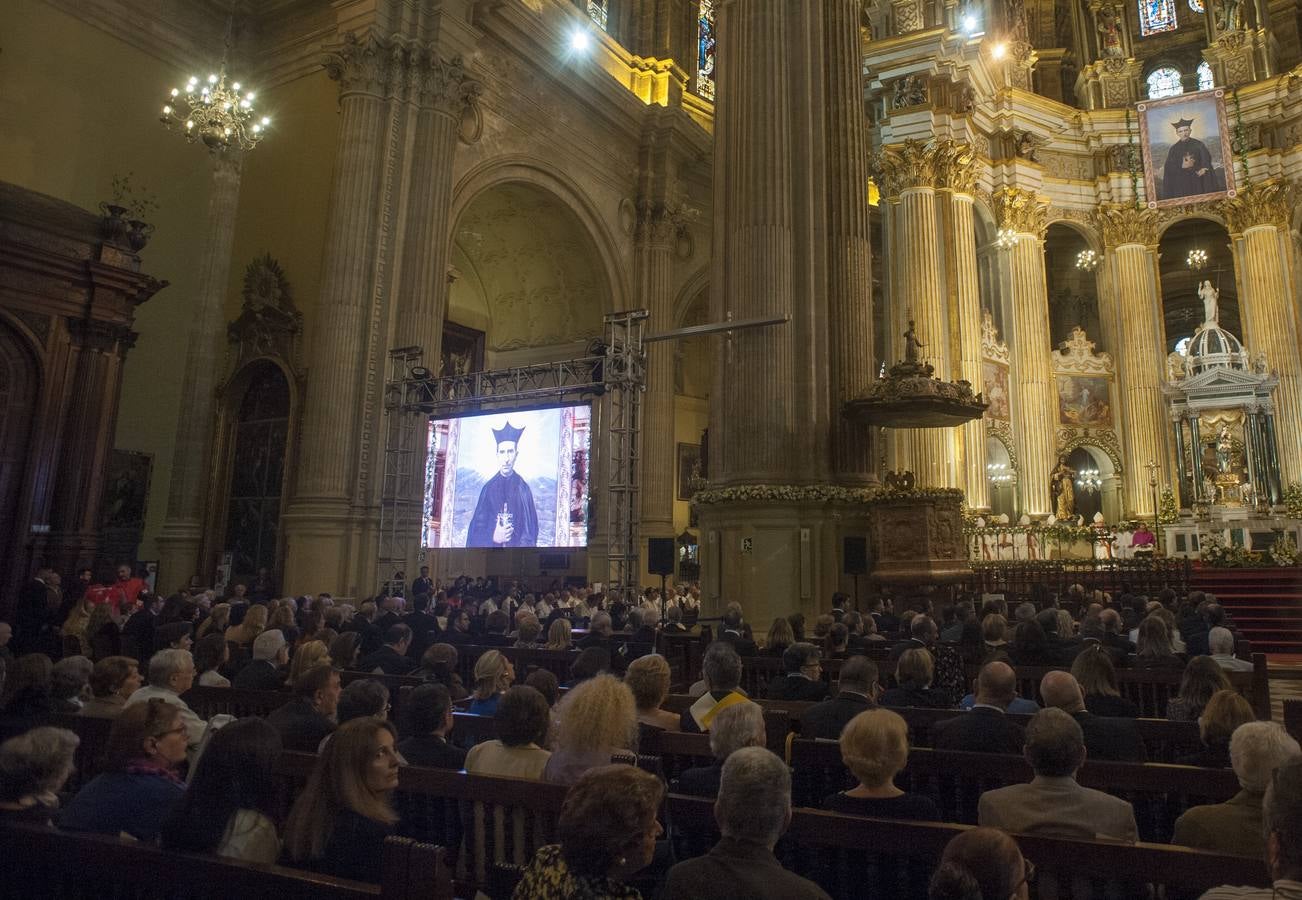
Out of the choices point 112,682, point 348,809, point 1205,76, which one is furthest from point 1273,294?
point 348,809

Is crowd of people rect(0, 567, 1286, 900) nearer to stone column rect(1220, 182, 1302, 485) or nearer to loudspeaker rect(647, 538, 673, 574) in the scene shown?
loudspeaker rect(647, 538, 673, 574)

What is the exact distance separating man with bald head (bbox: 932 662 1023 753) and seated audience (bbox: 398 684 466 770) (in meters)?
2.10

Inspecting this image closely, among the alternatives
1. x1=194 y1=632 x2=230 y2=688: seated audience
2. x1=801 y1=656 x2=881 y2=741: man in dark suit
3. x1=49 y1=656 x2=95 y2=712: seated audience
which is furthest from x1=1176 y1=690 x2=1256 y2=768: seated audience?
x1=194 y1=632 x2=230 y2=688: seated audience

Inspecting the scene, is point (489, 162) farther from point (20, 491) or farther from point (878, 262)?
point (878, 262)

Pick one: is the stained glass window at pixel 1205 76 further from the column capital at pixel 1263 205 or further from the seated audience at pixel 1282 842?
the seated audience at pixel 1282 842

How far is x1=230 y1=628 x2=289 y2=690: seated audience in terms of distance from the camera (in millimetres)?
5168

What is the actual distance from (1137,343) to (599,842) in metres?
27.8

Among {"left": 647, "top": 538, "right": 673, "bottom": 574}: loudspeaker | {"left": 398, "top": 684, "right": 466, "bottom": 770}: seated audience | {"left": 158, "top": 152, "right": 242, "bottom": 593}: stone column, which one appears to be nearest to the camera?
{"left": 398, "top": 684, "right": 466, "bottom": 770}: seated audience

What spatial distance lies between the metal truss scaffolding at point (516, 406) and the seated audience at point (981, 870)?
8.59 meters

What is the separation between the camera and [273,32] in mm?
18094

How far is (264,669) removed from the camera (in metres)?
5.20

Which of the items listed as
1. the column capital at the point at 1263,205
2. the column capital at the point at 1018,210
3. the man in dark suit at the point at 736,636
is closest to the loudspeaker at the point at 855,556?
the man in dark suit at the point at 736,636

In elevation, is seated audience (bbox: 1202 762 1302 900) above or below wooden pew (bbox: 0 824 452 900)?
above

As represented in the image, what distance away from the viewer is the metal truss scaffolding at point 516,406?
11164 mm
